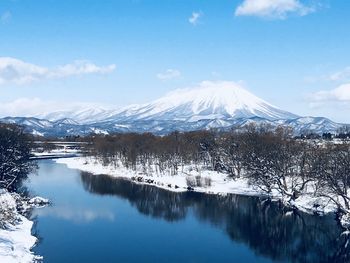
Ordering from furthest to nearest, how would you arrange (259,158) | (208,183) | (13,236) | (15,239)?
(208,183)
(259,158)
(13,236)
(15,239)

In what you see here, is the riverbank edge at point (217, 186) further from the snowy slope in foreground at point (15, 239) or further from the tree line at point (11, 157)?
the snowy slope in foreground at point (15, 239)

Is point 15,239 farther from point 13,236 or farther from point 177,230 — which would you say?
point 177,230

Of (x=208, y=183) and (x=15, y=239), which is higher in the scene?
(x=208, y=183)

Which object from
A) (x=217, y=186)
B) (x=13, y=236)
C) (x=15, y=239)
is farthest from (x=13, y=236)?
(x=217, y=186)

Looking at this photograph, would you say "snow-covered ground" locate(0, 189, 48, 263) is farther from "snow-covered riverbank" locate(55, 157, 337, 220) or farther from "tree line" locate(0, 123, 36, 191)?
"snow-covered riverbank" locate(55, 157, 337, 220)

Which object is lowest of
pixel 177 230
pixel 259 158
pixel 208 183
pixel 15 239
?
pixel 177 230
